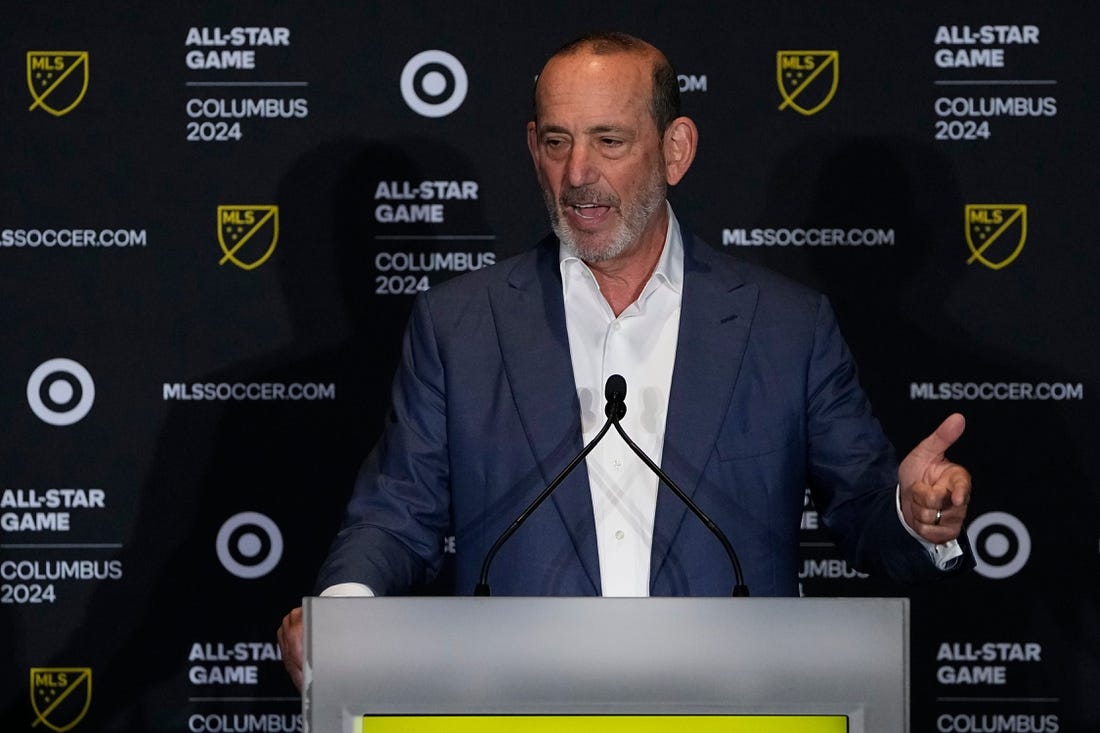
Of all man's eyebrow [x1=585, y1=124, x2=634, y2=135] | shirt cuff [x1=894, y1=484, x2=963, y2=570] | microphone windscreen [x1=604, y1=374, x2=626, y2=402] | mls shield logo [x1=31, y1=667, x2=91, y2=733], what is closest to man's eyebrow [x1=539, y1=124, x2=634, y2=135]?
man's eyebrow [x1=585, y1=124, x2=634, y2=135]

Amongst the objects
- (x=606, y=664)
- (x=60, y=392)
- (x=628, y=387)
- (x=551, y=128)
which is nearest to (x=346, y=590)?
(x=606, y=664)

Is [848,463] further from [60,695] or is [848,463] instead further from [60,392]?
[60,695]

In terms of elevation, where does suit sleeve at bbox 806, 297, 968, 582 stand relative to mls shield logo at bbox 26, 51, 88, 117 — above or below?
below

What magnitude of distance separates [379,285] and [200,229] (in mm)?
486

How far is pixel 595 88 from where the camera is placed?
7.84 ft

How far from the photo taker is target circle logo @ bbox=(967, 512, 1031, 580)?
366 centimetres

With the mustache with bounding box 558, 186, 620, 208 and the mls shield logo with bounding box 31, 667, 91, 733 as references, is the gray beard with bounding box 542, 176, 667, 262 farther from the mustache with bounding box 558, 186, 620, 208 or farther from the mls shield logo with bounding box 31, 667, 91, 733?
the mls shield logo with bounding box 31, 667, 91, 733

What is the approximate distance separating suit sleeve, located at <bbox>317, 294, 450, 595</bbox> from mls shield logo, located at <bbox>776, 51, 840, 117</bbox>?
4.97 feet

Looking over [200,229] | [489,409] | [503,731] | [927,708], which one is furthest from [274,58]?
[503,731]

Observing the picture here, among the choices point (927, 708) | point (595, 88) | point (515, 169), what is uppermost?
point (515, 169)

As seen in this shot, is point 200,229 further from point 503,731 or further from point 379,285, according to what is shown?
point 503,731

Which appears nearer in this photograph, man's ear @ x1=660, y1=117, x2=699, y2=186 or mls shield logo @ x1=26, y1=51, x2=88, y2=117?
man's ear @ x1=660, y1=117, x2=699, y2=186

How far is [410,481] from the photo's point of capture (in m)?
2.39

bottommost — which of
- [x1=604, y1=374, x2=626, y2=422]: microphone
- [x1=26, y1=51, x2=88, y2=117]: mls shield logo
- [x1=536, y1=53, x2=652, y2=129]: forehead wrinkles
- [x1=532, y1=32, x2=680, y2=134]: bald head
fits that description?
[x1=604, y1=374, x2=626, y2=422]: microphone
